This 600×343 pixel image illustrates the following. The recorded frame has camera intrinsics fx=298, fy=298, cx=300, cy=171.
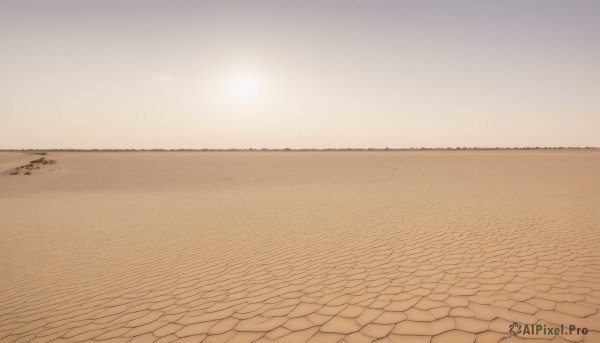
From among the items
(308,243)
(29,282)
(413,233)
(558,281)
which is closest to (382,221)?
(413,233)

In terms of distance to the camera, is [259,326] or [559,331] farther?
[259,326]

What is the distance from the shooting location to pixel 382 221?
8.03 meters

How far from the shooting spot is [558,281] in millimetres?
4047

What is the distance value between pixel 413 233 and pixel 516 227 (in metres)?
2.43

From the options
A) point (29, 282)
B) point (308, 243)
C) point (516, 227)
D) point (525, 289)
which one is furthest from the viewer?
point (516, 227)

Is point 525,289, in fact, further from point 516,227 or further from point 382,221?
point 382,221

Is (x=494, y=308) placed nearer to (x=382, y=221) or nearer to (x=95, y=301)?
(x=382, y=221)

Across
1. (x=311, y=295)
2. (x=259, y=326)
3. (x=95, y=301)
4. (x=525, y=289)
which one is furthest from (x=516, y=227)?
(x=95, y=301)

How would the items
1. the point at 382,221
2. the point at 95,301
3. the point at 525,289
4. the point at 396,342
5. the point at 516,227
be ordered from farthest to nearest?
the point at 382,221 < the point at 516,227 < the point at 95,301 < the point at 525,289 < the point at 396,342

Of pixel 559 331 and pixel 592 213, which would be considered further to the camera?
Result: pixel 592 213

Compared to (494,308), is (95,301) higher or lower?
lower

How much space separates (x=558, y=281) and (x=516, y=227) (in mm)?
3206

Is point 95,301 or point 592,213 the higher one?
point 592,213

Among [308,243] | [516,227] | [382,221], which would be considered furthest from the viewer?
[382,221]
